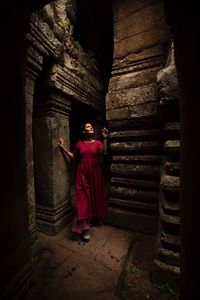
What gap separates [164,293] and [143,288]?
0.68ft

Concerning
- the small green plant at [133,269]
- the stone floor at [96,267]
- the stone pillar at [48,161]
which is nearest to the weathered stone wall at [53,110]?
the stone pillar at [48,161]

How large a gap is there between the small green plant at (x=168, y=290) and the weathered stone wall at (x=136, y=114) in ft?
3.68

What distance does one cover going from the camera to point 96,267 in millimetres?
2279

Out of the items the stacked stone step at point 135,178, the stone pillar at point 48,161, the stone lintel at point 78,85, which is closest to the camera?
the stone lintel at point 78,85

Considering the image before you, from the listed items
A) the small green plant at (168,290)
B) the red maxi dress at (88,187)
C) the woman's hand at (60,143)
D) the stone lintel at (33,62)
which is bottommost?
the small green plant at (168,290)

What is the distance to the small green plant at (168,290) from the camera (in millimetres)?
1864

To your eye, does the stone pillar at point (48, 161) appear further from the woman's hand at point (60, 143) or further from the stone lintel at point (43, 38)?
the stone lintel at point (43, 38)

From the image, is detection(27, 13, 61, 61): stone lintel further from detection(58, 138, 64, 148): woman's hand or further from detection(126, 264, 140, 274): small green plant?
detection(126, 264, 140, 274): small green plant

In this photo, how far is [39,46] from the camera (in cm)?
234

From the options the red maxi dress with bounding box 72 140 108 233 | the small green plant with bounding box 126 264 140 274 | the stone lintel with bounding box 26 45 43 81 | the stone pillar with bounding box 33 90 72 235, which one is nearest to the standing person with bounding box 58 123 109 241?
the red maxi dress with bounding box 72 140 108 233

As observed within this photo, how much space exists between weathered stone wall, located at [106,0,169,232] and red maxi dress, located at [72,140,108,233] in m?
0.32

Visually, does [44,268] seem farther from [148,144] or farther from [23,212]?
[148,144]

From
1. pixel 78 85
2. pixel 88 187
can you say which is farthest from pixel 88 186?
pixel 78 85

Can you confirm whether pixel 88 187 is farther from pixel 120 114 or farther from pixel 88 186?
pixel 120 114
